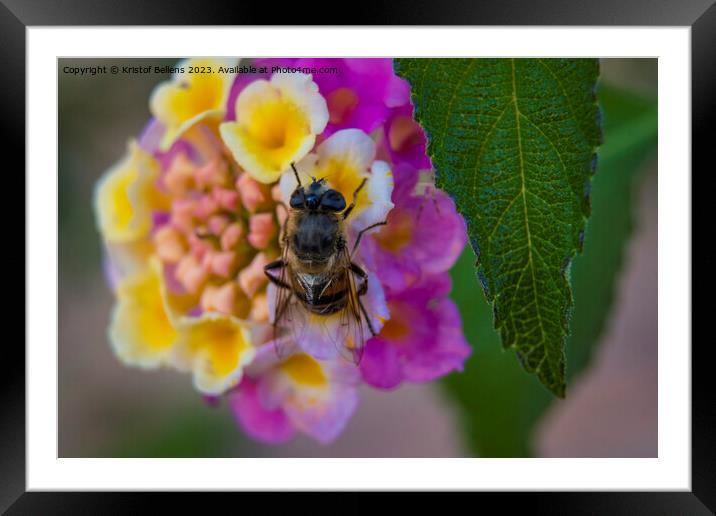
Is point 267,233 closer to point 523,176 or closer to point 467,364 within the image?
point 523,176

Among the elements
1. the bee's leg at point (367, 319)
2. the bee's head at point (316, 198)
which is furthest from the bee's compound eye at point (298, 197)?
the bee's leg at point (367, 319)

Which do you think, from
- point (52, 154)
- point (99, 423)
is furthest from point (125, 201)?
point (99, 423)

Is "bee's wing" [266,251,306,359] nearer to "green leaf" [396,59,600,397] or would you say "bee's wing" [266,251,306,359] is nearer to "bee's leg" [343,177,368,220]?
"bee's leg" [343,177,368,220]

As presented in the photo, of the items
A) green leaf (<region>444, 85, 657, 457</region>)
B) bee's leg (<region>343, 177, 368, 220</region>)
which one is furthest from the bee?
green leaf (<region>444, 85, 657, 457</region>)

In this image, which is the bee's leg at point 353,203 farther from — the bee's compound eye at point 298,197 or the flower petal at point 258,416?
the flower petal at point 258,416

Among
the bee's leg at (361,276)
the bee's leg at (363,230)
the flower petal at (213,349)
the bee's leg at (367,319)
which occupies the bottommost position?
the flower petal at (213,349)

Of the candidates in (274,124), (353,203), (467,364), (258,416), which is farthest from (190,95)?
(467,364)

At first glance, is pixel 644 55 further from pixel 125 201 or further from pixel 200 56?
pixel 125 201
